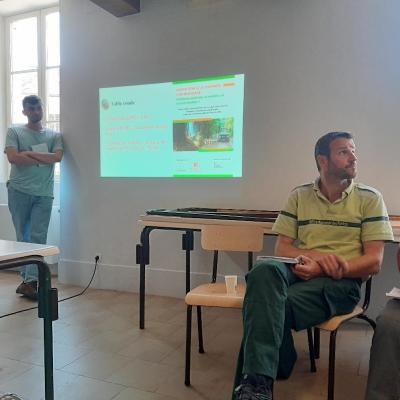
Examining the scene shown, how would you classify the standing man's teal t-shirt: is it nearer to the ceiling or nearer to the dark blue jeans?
the dark blue jeans

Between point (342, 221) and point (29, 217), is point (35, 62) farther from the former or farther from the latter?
point (342, 221)

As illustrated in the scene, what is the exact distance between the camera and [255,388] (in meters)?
1.39

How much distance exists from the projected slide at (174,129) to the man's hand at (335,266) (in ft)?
4.79

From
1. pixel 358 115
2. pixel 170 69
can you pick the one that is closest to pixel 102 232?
pixel 170 69

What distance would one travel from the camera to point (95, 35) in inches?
138

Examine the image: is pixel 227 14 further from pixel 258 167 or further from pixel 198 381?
pixel 198 381

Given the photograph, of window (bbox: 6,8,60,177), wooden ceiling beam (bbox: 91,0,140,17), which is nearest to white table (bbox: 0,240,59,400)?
wooden ceiling beam (bbox: 91,0,140,17)

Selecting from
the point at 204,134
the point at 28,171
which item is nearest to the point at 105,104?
the point at 28,171

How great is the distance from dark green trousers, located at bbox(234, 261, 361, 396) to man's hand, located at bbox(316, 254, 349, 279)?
3 centimetres

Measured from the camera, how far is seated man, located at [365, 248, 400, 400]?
1334 mm

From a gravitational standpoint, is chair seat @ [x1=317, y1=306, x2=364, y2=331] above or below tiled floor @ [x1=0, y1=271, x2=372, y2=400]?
above

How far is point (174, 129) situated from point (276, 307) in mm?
2076

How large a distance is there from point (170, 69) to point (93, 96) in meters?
0.78

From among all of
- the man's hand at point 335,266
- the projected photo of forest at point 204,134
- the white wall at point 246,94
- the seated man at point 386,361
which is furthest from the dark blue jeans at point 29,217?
the seated man at point 386,361
